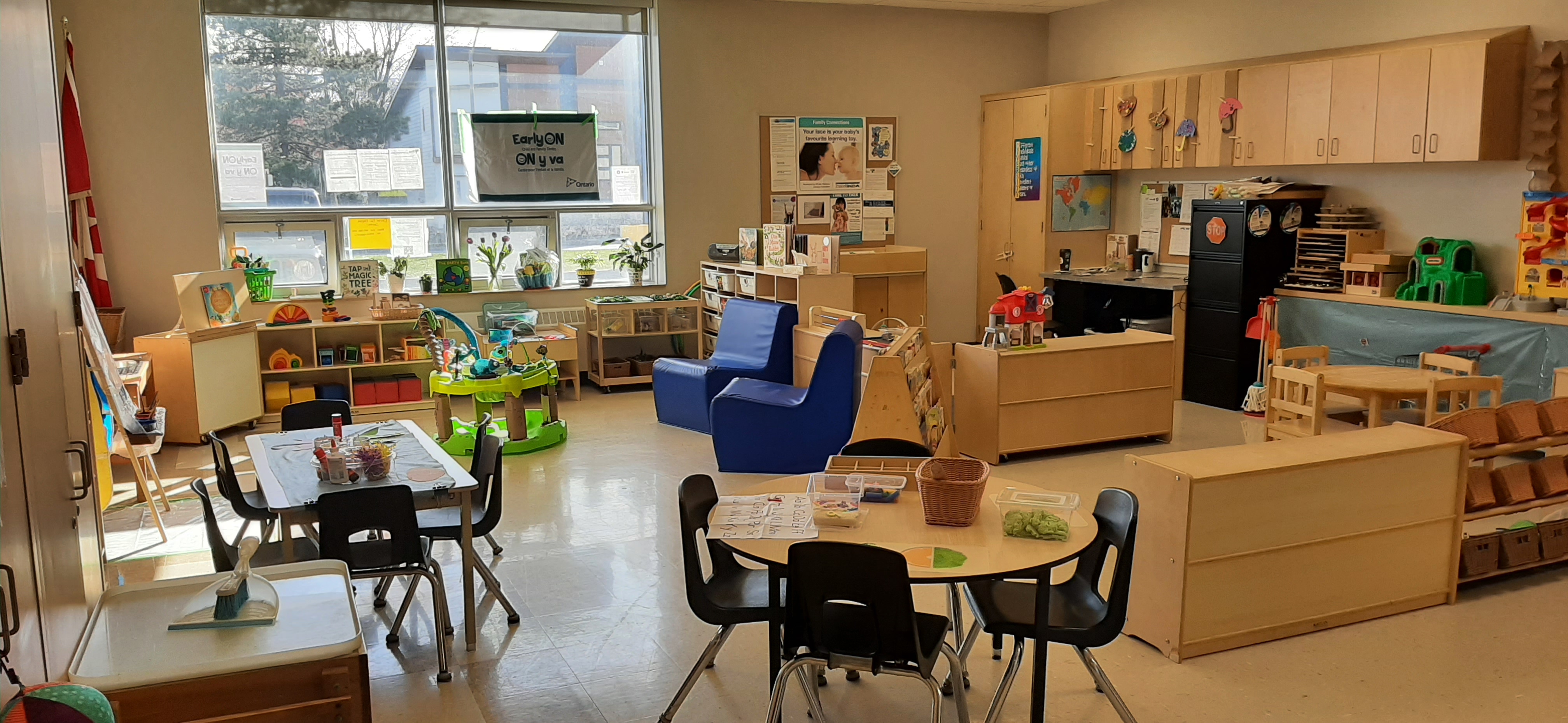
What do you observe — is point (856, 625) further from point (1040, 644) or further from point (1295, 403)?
point (1295, 403)

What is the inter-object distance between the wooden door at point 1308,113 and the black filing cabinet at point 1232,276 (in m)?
0.37

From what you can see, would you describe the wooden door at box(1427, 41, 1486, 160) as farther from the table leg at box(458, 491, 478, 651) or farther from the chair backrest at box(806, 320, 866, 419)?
the table leg at box(458, 491, 478, 651)

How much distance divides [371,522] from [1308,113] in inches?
274

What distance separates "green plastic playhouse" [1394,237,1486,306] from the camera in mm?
7125

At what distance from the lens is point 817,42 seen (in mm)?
10094

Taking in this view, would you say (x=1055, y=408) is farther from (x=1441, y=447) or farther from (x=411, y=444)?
(x=411, y=444)

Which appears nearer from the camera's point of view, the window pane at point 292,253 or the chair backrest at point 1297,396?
the chair backrest at point 1297,396

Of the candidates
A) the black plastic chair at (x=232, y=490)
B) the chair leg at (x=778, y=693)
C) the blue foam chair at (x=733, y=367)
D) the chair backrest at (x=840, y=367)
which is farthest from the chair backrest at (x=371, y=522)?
the blue foam chair at (x=733, y=367)

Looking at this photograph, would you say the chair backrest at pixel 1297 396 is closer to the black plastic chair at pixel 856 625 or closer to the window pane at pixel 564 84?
the black plastic chair at pixel 856 625

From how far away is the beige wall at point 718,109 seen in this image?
804 cm

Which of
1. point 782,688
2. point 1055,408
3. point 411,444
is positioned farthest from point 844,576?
point 1055,408

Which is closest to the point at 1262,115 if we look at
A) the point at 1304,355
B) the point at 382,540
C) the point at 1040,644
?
the point at 1304,355

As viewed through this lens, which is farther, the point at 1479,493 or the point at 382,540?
the point at 1479,493

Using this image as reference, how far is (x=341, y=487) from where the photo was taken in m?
4.12
